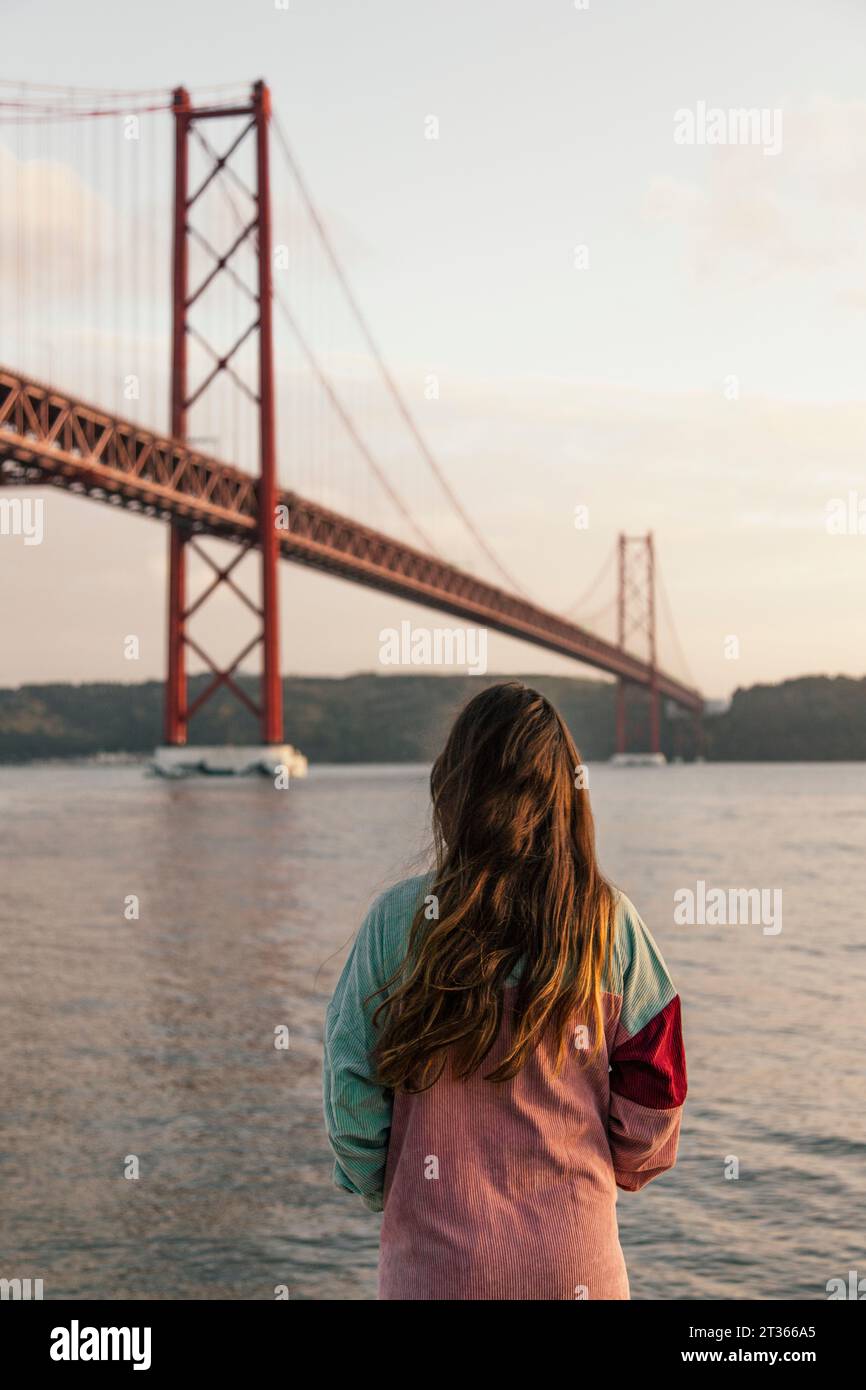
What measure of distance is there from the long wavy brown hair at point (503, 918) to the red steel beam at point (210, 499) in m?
30.9

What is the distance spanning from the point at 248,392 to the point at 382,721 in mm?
47574

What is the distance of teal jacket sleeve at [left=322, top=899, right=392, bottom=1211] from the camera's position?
5.60 ft

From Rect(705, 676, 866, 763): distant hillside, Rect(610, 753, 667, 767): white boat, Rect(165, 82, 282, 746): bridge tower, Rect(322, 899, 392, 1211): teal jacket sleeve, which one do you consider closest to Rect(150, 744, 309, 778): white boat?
Rect(165, 82, 282, 746): bridge tower

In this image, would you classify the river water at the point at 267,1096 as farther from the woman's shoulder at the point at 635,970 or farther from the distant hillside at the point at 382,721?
the distant hillside at the point at 382,721

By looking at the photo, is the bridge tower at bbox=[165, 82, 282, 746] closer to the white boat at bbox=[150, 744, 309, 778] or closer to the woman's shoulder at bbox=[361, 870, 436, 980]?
the white boat at bbox=[150, 744, 309, 778]

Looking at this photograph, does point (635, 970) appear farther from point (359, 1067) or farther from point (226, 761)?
point (226, 761)

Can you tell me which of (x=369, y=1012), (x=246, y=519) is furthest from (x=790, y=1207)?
(x=246, y=519)

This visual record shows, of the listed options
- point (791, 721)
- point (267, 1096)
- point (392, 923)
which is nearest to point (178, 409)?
point (267, 1096)

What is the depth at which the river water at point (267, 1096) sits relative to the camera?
461 cm

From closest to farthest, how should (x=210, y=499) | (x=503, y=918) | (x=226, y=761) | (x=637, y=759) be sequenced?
(x=503, y=918) → (x=210, y=499) → (x=226, y=761) → (x=637, y=759)

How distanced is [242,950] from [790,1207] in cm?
694

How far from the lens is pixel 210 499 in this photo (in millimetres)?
42719

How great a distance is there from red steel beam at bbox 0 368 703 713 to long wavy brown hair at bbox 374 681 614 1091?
30.9 metres

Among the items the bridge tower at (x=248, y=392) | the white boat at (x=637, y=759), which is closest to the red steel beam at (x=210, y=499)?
the bridge tower at (x=248, y=392)
